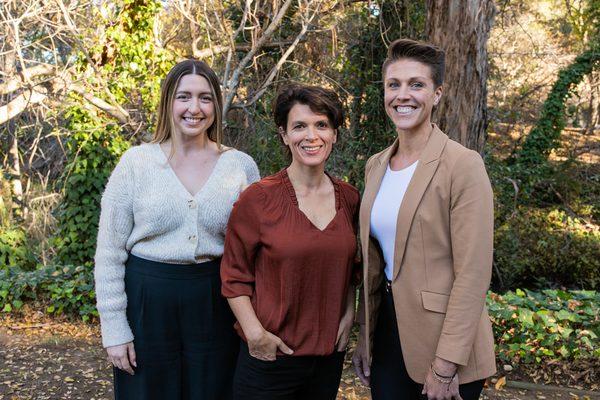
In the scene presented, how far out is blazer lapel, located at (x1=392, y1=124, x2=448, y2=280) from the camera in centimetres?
197

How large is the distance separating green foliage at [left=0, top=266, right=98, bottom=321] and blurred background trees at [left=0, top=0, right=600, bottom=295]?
54 centimetres

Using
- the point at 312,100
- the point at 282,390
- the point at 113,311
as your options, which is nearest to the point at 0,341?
the point at 113,311

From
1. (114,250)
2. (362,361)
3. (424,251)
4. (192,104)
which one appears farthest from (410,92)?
(114,250)

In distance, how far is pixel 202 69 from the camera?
7.77 feet

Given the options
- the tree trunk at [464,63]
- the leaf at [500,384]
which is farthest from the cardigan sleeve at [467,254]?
the tree trunk at [464,63]

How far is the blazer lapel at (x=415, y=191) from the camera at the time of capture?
77.6 inches

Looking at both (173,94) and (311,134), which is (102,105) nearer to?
(173,94)

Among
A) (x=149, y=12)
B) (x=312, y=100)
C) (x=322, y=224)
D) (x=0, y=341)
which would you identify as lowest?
(x=0, y=341)

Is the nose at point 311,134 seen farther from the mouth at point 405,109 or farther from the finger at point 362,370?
the finger at point 362,370

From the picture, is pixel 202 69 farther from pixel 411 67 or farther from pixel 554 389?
pixel 554 389

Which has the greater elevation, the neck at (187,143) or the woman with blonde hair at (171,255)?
the neck at (187,143)

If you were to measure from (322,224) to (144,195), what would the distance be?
0.77m

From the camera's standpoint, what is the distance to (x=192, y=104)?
7.66 ft

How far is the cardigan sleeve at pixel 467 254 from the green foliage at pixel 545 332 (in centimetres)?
299
